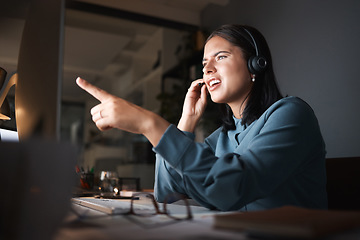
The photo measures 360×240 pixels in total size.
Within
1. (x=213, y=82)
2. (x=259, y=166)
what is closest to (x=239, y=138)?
(x=213, y=82)

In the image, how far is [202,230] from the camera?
0.47 m

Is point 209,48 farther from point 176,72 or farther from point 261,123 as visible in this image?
point 176,72

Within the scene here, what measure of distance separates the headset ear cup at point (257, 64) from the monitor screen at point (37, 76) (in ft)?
2.44

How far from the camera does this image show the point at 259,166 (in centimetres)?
74

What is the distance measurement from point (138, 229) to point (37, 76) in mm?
1504

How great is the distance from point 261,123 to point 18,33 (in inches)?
46.9

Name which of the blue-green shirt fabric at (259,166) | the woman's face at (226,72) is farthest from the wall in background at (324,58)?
the blue-green shirt fabric at (259,166)

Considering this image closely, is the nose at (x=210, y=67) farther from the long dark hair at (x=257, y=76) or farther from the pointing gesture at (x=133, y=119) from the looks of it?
the pointing gesture at (x=133, y=119)

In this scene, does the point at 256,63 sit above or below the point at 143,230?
above

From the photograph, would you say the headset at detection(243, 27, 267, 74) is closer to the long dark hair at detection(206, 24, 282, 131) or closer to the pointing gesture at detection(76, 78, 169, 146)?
the long dark hair at detection(206, 24, 282, 131)

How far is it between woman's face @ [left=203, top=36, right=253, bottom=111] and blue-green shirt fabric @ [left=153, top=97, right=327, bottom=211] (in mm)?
172

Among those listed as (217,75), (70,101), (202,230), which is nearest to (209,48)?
(217,75)

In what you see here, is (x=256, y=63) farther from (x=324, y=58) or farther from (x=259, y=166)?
(x=324, y=58)

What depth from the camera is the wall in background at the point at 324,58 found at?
6.79ft
